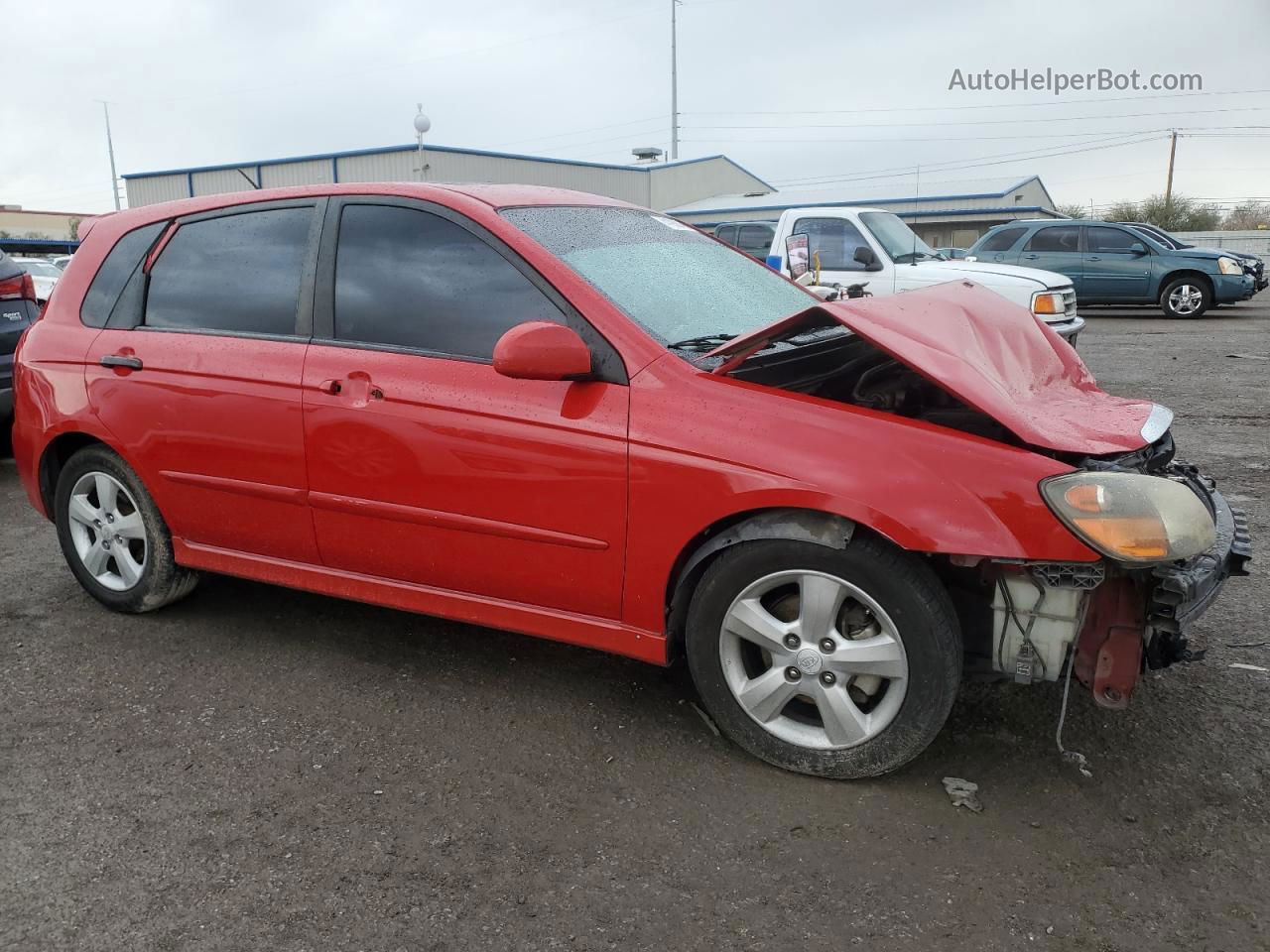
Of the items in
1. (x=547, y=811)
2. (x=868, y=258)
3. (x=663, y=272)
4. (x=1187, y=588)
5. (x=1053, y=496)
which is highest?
(x=663, y=272)

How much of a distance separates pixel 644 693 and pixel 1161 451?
1773 millimetres

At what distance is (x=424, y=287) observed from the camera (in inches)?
132

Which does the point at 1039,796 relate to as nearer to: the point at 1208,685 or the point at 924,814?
the point at 924,814

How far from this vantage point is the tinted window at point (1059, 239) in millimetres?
18328

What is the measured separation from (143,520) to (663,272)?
7.36 feet

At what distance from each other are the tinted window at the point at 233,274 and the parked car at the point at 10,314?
3.42 metres

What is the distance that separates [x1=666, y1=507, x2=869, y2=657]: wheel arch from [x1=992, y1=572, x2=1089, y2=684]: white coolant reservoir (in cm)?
42

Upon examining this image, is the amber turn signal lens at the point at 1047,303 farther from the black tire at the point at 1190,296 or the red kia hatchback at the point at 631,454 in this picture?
the black tire at the point at 1190,296

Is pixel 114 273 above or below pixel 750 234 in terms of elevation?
below

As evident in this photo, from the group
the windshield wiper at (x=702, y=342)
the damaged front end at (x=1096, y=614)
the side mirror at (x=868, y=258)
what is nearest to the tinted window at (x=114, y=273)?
the windshield wiper at (x=702, y=342)

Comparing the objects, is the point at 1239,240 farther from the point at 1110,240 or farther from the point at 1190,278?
the point at 1110,240

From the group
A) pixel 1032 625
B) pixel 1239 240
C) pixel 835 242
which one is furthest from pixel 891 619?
pixel 1239 240

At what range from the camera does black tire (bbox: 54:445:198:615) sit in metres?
4.03

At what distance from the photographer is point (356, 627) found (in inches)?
161
